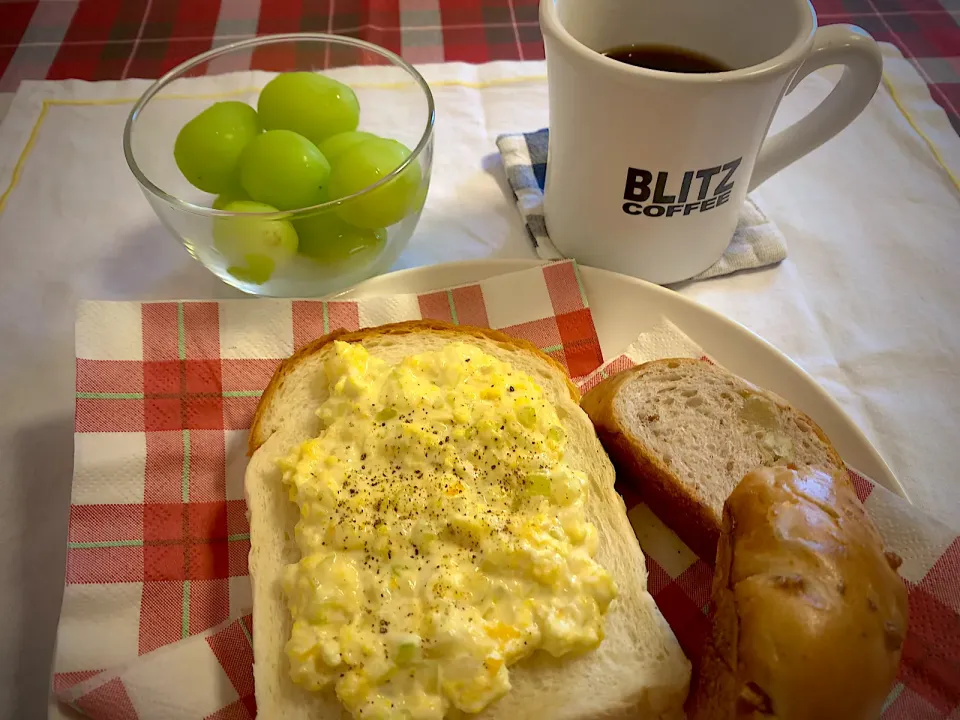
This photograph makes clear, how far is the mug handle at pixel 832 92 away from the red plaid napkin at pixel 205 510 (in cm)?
47

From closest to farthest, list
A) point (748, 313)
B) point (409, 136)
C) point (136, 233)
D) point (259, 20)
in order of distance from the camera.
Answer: point (748, 313) → point (136, 233) → point (409, 136) → point (259, 20)

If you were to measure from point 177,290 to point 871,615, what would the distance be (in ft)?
5.26

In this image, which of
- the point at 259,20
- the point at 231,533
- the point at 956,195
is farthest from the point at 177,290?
the point at 956,195

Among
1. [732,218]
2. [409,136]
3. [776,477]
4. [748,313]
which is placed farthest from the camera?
[409,136]

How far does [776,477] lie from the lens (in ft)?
3.47

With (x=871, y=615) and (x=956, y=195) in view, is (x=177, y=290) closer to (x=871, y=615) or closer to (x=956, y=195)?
(x=871, y=615)

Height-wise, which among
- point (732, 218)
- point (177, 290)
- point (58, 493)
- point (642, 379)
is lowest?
point (58, 493)

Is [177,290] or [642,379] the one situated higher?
[642,379]

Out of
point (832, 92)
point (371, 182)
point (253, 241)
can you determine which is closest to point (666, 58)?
point (832, 92)

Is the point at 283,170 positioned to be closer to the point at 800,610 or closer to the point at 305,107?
the point at 305,107

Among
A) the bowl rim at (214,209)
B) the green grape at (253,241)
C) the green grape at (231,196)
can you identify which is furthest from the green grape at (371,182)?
the green grape at (231,196)

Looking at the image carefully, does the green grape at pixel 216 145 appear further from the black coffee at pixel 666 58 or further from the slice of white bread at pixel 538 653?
the black coffee at pixel 666 58

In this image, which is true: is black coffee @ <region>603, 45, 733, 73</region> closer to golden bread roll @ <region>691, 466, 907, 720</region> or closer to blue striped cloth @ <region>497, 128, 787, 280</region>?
blue striped cloth @ <region>497, 128, 787, 280</region>

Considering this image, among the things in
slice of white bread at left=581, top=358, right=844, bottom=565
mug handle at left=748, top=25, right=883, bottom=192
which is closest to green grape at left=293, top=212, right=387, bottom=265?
slice of white bread at left=581, top=358, right=844, bottom=565
